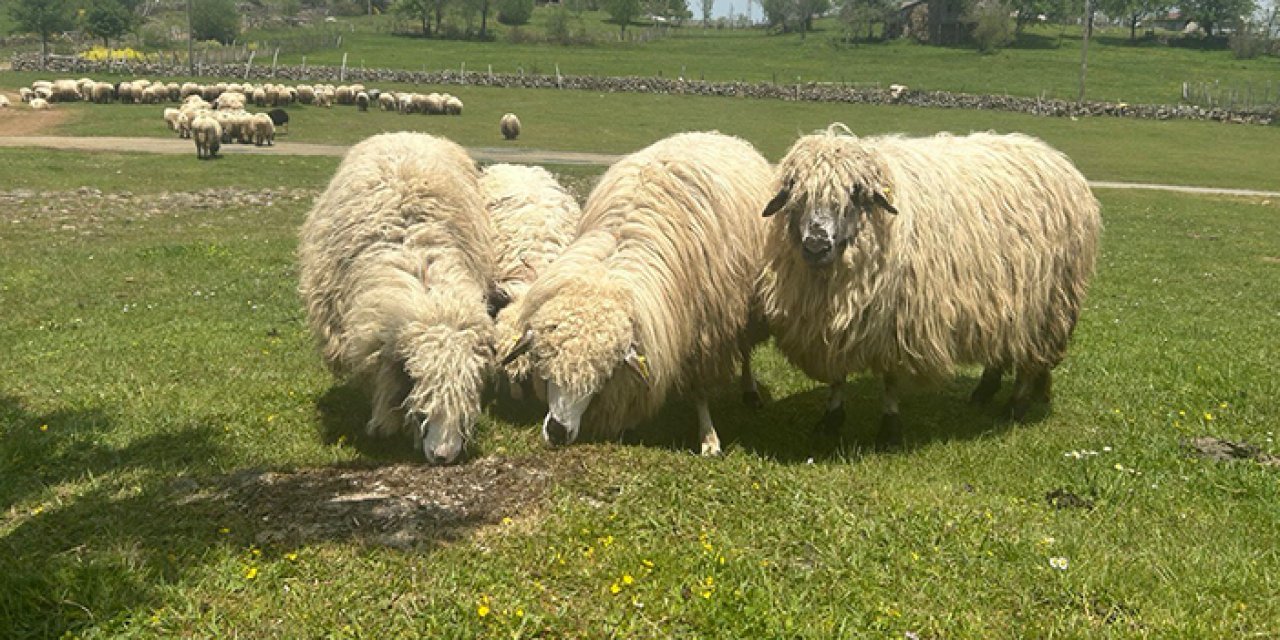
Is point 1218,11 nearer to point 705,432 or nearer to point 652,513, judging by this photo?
point 705,432

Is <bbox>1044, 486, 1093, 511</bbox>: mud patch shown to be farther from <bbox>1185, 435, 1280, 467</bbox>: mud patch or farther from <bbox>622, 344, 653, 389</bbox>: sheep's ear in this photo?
<bbox>622, 344, 653, 389</bbox>: sheep's ear

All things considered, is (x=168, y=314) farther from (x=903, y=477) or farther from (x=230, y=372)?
(x=903, y=477)

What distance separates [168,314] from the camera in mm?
11305

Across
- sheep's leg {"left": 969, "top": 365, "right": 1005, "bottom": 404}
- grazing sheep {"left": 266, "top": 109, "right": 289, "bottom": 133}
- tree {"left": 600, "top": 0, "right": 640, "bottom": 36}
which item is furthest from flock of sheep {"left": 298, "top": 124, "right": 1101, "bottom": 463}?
tree {"left": 600, "top": 0, "right": 640, "bottom": 36}

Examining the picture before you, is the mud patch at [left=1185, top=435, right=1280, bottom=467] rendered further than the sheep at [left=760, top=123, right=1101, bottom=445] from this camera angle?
No

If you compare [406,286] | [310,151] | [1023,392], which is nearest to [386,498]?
[406,286]

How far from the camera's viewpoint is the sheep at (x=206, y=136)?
29.0 metres

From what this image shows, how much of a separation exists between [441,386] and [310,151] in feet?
97.1

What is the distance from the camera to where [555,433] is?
6.77 m

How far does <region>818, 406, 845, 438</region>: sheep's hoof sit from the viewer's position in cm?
805

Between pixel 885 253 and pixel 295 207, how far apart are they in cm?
1735

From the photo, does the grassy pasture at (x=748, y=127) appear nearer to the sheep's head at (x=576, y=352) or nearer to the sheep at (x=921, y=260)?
the sheep's head at (x=576, y=352)

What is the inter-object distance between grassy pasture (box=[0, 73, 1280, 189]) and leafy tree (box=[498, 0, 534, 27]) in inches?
2527

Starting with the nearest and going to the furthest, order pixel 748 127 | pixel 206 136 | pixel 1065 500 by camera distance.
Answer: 1. pixel 1065 500
2. pixel 206 136
3. pixel 748 127
